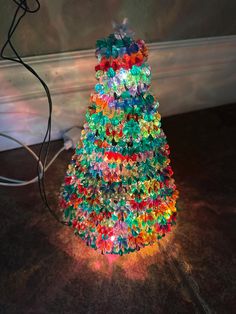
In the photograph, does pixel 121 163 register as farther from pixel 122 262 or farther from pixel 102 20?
pixel 102 20

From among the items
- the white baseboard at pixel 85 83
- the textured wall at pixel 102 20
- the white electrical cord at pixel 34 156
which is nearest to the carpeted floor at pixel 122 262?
the white electrical cord at pixel 34 156

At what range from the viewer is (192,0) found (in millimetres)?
1027

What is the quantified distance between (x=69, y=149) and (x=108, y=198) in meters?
0.46

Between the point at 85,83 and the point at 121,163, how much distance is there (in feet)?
1.67

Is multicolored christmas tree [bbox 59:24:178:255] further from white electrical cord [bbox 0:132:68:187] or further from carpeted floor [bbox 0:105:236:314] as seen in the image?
white electrical cord [bbox 0:132:68:187]

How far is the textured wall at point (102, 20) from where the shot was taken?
895 millimetres

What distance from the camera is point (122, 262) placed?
741 mm

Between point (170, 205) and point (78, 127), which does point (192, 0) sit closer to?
point (78, 127)

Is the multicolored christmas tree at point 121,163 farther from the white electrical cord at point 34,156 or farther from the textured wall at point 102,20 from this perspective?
the textured wall at point 102,20

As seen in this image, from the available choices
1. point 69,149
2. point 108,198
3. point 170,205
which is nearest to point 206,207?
point 170,205

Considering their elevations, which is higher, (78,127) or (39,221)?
(78,127)

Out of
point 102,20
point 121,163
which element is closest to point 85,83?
point 102,20

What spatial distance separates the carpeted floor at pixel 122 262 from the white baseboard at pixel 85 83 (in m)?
0.17

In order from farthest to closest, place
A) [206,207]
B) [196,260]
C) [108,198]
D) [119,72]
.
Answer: [206,207] < [196,260] < [108,198] < [119,72]
